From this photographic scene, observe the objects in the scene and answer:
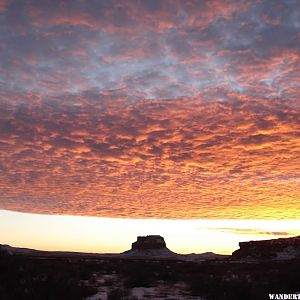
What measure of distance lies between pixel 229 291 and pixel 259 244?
137512 millimetres

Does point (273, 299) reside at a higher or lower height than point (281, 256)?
lower

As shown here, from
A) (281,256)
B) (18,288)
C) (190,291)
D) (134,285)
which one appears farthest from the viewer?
(281,256)

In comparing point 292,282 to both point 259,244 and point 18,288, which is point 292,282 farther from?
point 259,244

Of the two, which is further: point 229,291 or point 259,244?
point 259,244

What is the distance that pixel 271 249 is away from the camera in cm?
13575

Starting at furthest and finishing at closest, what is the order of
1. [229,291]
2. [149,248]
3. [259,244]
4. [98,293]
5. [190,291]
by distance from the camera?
[149,248]
[259,244]
[190,291]
[98,293]
[229,291]

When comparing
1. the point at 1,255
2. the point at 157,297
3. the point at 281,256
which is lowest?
the point at 157,297

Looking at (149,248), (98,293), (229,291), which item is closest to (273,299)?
(229,291)

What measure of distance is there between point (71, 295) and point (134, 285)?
440 inches

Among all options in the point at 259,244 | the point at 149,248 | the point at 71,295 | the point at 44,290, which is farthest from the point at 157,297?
the point at 149,248

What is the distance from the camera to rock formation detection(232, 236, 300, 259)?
4811 inches

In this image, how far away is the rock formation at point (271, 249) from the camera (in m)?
122

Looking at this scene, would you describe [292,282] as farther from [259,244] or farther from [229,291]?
[259,244]

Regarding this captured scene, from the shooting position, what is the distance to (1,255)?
20125 mm
